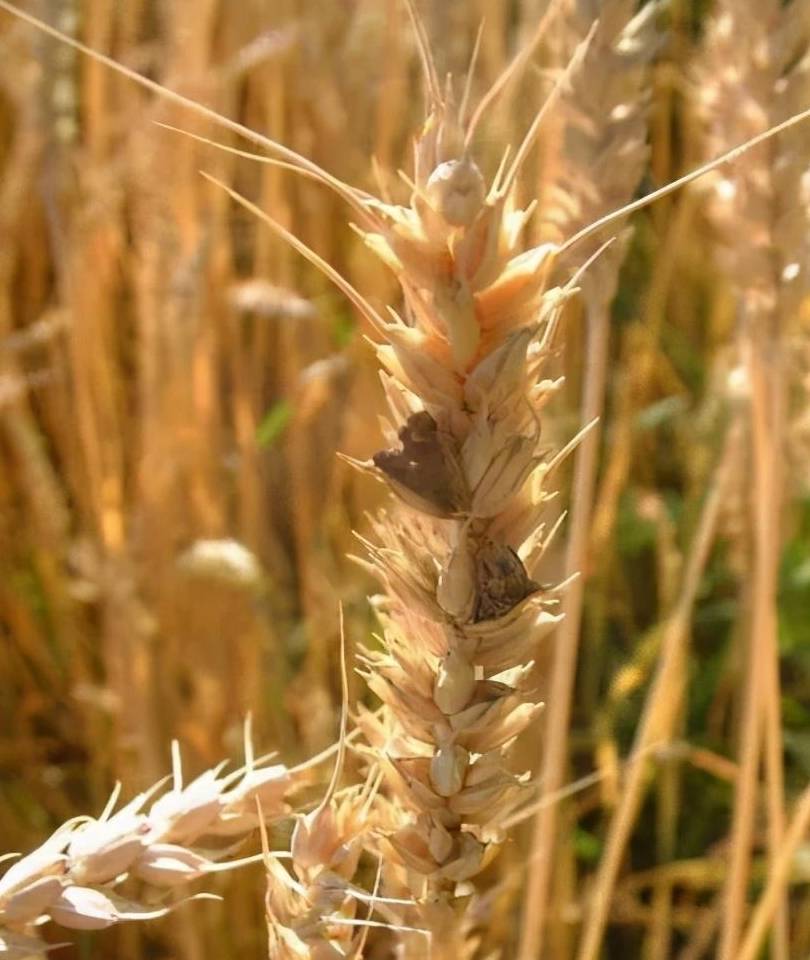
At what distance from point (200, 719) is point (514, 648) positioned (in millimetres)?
567

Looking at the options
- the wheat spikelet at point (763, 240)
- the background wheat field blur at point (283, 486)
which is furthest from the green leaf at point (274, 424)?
the wheat spikelet at point (763, 240)

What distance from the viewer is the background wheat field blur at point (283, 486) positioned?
68cm

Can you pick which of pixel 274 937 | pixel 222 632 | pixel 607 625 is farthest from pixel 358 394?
pixel 274 937

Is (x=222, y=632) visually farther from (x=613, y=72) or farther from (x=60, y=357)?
(x=613, y=72)

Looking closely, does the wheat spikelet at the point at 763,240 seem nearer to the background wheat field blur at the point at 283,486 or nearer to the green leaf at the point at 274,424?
the background wheat field blur at the point at 283,486

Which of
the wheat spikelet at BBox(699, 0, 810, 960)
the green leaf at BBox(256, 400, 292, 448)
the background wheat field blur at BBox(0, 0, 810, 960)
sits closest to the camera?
the wheat spikelet at BBox(699, 0, 810, 960)

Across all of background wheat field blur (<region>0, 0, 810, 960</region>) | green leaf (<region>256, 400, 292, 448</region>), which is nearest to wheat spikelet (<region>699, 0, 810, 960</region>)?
background wheat field blur (<region>0, 0, 810, 960</region>)

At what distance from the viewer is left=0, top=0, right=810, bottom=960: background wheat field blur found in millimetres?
680

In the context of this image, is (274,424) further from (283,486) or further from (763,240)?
(763,240)

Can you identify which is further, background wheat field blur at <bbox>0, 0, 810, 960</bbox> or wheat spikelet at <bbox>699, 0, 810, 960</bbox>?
background wheat field blur at <bbox>0, 0, 810, 960</bbox>

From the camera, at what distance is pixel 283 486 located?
96 cm

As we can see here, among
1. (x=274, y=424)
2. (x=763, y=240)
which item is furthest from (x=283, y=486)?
(x=763, y=240)

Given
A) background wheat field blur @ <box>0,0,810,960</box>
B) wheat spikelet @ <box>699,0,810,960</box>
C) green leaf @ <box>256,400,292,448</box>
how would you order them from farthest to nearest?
green leaf @ <box>256,400,292,448</box>
background wheat field blur @ <box>0,0,810,960</box>
wheat spikelet @ <box>699,0,810,960</box>

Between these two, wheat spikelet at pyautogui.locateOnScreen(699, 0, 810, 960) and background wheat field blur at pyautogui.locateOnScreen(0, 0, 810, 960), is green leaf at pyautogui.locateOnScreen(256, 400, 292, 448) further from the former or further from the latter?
wheat spikelet at pyautogui.locateOnScreen(699, 0, 810, 960)
